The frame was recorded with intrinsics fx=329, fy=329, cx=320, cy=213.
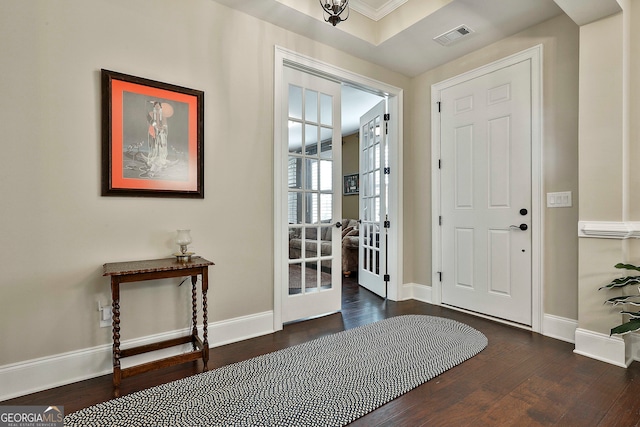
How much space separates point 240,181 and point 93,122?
1.01 m

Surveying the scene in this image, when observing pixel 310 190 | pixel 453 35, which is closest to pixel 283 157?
pixel 310 190

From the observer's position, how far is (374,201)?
416 cm

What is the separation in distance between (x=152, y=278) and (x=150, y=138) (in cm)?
95

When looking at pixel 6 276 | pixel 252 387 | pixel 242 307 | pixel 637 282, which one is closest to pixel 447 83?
pixel 637 282

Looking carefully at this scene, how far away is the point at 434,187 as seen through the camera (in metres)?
3.60

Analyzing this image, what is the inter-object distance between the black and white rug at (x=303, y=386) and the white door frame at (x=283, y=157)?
2.38 feet

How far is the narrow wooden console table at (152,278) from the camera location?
6.01ft

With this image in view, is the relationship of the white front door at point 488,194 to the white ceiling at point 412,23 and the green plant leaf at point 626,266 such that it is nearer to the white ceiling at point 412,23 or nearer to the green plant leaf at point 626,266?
the white ceiling at point 412,23

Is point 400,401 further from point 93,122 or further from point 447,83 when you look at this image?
point 447,83

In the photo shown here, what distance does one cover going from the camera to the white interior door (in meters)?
3.92

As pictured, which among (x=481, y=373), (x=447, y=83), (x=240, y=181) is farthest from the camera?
(x=447, y=83)

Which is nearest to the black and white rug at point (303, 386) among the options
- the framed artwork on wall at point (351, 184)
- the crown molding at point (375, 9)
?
the crown molding at point (375, 9)

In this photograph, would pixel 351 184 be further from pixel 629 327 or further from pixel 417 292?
pixel 629 327

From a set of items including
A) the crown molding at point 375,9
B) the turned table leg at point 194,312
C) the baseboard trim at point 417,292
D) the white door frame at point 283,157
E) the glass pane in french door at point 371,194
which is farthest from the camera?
the glass pane in french door at point 371,194
